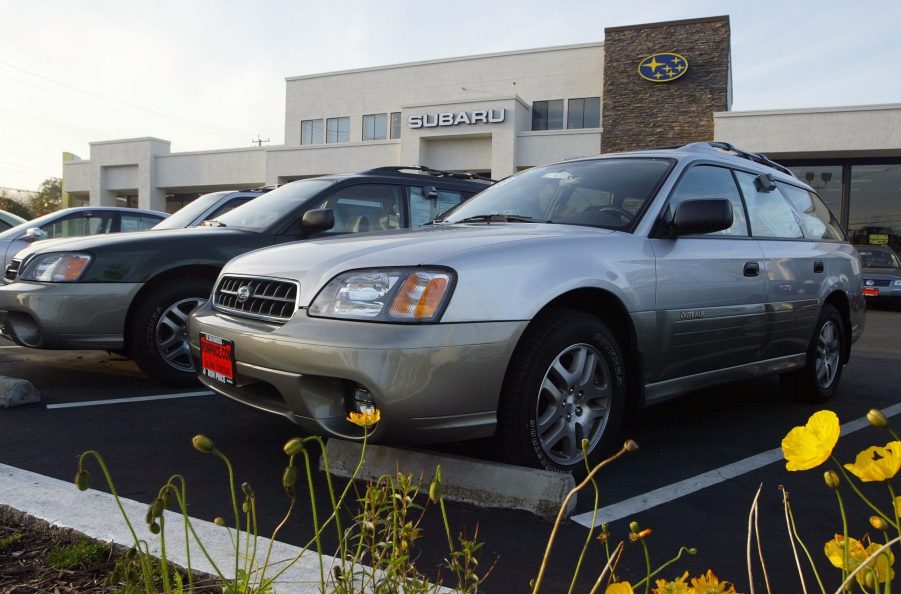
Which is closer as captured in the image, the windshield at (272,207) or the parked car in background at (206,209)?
the windshield at (272,207)

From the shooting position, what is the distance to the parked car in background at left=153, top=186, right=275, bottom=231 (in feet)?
21.5

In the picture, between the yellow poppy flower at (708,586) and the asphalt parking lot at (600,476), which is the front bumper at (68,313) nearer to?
the asphalt parking lot at (600,476)

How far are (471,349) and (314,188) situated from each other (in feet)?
10.6

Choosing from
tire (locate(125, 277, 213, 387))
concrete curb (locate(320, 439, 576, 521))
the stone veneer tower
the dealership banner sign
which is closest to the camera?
concrete curb (locate(320, 439, 576, 521))

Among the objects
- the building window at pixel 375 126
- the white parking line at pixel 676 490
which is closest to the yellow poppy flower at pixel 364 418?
the white parking line at pixel 676 490

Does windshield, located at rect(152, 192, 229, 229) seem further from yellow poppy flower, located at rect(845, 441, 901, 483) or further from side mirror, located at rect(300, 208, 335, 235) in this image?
yellow poppy flower, located at rect(845, 441, 901, 483)

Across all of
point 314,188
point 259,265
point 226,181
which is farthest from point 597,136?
point 259,265

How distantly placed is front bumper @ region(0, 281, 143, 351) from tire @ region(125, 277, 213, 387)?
0.10 metres

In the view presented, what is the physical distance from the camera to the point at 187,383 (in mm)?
4965

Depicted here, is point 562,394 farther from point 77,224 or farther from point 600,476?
point 77,224

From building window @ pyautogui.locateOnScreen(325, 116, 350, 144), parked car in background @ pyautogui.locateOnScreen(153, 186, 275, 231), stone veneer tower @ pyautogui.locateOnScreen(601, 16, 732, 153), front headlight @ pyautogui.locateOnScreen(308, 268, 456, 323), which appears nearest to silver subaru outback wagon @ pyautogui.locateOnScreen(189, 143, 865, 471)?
front headlight @ pyautogui.locateOnScreen(308, 268, 456, 323)

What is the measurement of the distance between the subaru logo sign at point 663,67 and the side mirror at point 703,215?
22196mm

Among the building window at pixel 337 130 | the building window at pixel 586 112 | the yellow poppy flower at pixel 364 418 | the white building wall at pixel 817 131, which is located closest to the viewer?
the yellow poppy flower at pixel 364 418

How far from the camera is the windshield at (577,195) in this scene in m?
3.73
